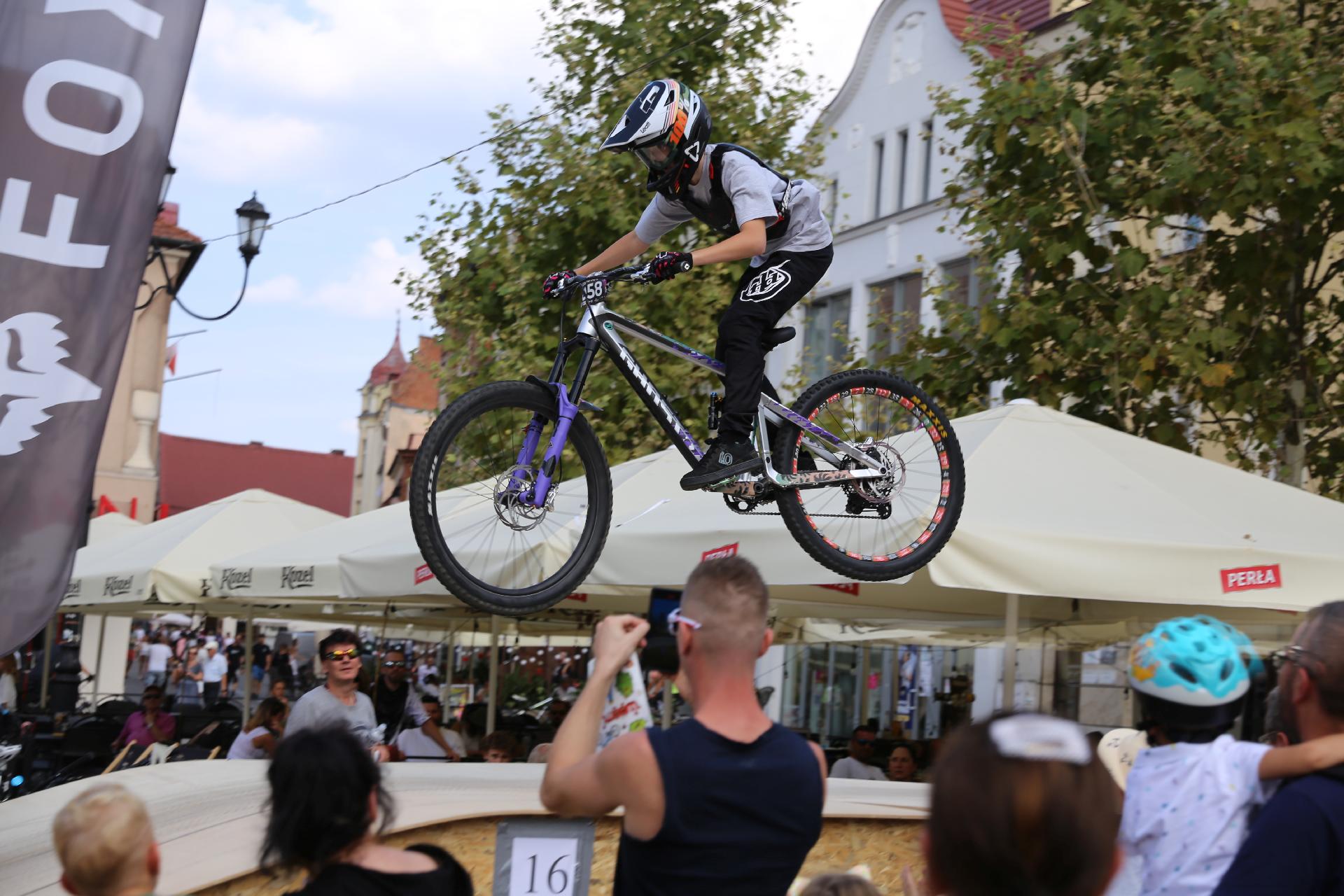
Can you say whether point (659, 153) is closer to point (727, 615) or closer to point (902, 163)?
point (727, 615)

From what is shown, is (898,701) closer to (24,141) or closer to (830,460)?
(830,460)

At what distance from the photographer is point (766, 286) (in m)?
5.90

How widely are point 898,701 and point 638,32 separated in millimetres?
12595

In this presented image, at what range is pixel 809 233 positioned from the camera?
238 inches

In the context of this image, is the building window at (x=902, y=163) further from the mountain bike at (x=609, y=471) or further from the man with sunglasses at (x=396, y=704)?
the mountain bike at (x=609, y=471)

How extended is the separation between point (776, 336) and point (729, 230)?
51 centimetres

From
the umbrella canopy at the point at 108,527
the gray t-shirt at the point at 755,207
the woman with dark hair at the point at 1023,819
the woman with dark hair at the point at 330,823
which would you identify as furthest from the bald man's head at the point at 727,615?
the umbrella canopy at the point at 108,527

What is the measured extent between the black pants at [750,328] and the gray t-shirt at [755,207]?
8 cm

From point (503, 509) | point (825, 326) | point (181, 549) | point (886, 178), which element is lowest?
point (181, 549)

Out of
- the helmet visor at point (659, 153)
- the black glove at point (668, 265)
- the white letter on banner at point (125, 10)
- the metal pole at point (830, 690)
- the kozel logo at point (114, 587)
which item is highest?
the white letter on banner at point (125, 10)

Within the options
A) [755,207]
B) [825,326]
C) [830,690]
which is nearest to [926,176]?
[825,326]

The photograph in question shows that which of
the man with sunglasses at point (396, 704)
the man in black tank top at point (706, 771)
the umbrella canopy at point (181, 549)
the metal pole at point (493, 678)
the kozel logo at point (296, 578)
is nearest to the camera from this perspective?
the man in black tank top at point (706, 771)

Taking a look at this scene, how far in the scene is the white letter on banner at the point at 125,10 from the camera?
4.64m

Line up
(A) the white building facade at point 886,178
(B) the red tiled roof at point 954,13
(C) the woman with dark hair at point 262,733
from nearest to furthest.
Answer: (C) the woman with dark hair at point 262,733 < (A) the white building facade at point 886,178 < (B) the red tiled roof at point 954,13
